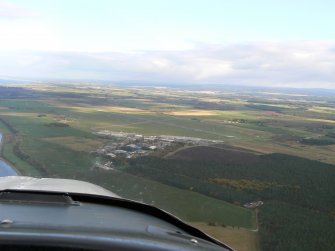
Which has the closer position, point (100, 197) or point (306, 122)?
point (100, 197)

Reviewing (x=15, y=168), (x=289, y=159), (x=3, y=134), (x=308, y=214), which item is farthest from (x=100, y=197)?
(x=3, y=134)

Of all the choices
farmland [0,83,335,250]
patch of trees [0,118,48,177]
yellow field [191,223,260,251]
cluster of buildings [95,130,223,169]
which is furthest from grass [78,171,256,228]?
cluster of buildings [95,130,223,169]

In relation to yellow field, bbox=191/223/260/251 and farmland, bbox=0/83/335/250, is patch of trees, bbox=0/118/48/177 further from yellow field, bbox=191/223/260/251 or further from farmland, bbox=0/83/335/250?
yellow field, bbox=191/223/260/251

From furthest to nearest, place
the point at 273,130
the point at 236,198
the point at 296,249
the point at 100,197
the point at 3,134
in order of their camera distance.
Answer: the point at 273,130, the point at 3,134, the point at 236,198, the point at 296,249, the point at 100,197

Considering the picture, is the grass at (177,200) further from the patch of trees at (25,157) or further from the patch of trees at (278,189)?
the patch of trees at (25,157)

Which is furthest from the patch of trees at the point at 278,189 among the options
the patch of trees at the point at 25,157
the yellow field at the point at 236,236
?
the patch of trees at the point at 25,157

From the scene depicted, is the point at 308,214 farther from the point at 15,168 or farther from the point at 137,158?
the point at 15,168

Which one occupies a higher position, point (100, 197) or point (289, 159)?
point (100, 197)

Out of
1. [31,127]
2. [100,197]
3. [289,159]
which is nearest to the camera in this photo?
[100,197]
